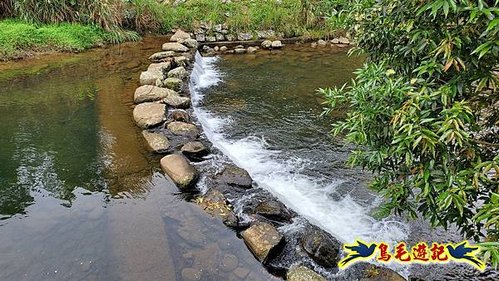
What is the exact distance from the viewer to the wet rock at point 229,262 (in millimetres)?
3701

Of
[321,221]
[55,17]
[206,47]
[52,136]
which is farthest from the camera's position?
[206,47]

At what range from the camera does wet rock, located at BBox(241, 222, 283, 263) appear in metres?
3.83

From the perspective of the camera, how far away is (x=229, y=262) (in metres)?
3.78

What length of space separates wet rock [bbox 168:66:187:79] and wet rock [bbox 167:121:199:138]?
2.40m

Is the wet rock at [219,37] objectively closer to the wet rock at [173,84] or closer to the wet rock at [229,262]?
the wet rock at [173,84]

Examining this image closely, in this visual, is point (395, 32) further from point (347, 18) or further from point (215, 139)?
point (215, 139)

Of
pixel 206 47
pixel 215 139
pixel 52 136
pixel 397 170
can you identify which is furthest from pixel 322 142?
pixel 206 47

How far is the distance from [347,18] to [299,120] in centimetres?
396

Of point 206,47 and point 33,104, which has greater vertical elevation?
point 33,104

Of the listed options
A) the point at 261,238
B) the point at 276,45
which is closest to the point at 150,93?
the point at 261,238

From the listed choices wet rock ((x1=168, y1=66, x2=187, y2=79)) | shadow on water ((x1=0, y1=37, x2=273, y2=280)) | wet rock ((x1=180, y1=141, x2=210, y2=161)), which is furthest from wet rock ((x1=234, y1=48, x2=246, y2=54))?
wet rock ((x1=180, y1=141, x2=210, y2=161))

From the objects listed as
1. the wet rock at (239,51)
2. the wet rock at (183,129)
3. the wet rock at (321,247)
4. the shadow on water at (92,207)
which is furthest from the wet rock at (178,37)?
the wet rock at (321,247)

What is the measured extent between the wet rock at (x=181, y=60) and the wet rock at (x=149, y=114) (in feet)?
9.24

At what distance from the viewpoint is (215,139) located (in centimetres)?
664
